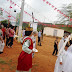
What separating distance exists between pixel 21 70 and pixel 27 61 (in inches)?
12.6

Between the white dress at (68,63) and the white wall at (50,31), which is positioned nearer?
the white dress at (68,63)

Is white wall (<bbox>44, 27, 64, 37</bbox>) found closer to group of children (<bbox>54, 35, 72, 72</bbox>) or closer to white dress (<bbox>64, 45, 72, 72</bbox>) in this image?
group of children (<bbox>54, 35, 72, 72</bbox>)

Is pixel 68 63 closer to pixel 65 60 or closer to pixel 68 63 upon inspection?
pixel 68 63

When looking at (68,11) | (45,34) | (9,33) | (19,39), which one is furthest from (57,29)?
(9,33)

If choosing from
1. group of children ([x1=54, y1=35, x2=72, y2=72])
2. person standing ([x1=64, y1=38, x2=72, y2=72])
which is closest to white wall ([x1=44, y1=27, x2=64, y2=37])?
group of children ([x1=54, y1=35, x2=72, y2=72])

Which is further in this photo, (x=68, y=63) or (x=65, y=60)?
(x=65, y=60)

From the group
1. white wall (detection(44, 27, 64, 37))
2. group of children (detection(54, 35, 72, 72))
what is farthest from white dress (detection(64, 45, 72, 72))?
white wall (detection(44, 27, 64, 37))

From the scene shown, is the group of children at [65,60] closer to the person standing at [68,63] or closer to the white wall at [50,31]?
the person standing at [68,63]

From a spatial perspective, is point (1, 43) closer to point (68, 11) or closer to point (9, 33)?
point (9, 33)

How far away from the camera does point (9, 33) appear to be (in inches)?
282

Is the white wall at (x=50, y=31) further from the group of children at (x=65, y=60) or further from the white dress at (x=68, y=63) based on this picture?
the white dress at (x=68, y=63)

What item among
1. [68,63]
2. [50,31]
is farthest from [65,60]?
[50,31]

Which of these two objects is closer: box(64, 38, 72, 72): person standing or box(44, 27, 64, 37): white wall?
box(64, 38, 72, 72): person standing

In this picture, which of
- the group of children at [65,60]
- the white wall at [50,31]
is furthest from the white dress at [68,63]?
the white wall at [50,31]
